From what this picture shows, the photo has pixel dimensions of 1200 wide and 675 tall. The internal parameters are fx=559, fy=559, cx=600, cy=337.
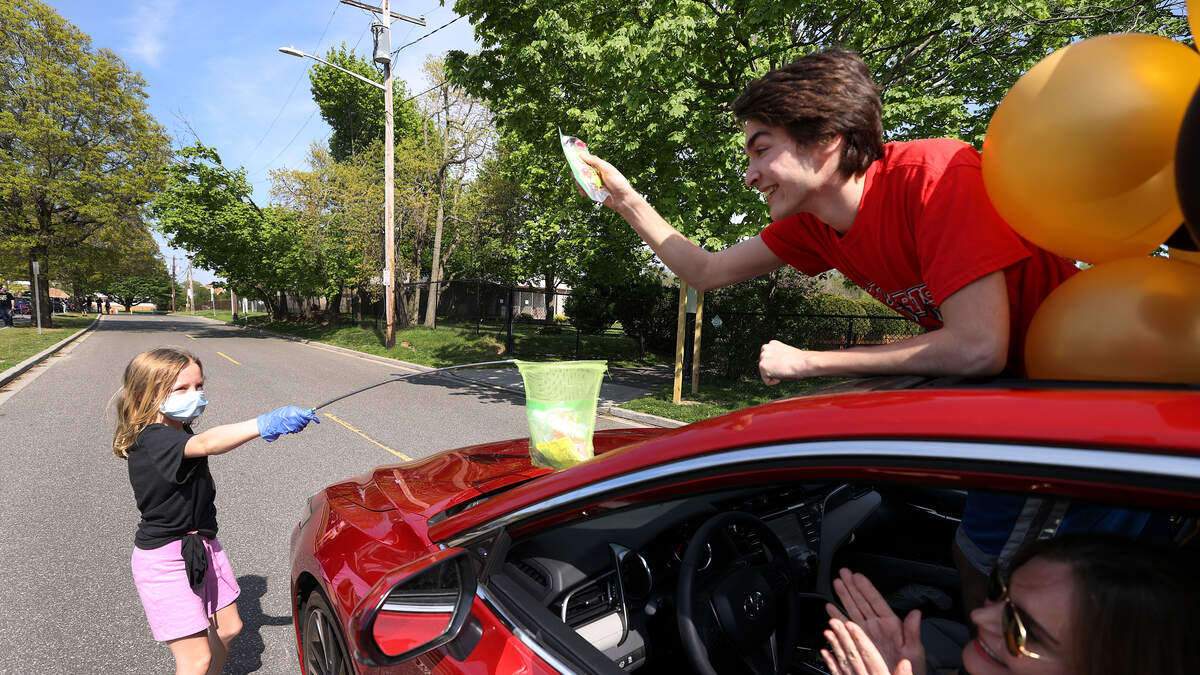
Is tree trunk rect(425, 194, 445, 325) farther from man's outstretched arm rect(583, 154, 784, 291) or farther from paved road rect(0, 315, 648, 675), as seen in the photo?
man's outstretched arm rect(583, 154, 784, 291)

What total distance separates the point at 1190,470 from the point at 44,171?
36.0 m

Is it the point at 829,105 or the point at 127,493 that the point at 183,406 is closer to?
the point at 829,105

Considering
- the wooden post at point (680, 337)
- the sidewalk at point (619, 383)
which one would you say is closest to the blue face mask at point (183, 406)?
the sidewalk at point (619, 383)

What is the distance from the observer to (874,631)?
3.43 ft

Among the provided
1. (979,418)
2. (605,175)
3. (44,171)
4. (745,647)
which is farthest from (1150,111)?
(44,171)

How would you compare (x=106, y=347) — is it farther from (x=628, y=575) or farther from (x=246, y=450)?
(x=628, y=575)

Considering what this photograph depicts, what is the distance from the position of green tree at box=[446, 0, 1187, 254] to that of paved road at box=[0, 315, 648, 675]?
388 centimetres

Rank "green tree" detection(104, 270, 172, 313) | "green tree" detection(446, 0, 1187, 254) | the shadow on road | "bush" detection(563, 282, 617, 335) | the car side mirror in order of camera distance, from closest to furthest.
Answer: the car side mirror → the shadow on road → "green tree" detection(446, 0, 1187, 254) → "bush" detection(563, 282, 617, 335) → "green tree" detection(104, 270, 172, 313)

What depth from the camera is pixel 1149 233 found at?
40.5 inches

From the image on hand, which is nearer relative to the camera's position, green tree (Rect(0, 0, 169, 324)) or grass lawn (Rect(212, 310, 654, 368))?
grass lawn (Rect(212, 310, 654, 368))

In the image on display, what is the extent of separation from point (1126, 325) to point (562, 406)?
150 centimetres

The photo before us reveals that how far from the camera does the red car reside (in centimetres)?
70

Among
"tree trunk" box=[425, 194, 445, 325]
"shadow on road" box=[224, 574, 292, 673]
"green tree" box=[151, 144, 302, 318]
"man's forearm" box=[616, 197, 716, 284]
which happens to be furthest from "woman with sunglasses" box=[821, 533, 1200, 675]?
"green tree" box=[151, 144, 302, 318]

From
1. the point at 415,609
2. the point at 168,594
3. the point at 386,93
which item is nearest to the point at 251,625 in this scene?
the point at 168,594
